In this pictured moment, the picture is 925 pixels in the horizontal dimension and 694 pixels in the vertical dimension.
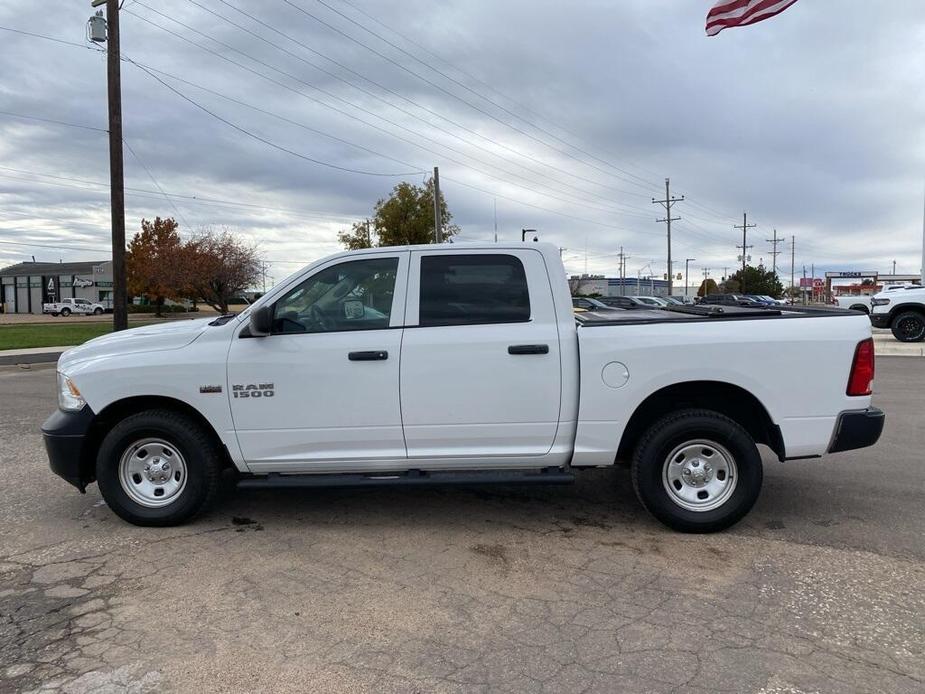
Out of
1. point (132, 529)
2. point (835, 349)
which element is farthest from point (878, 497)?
point (132, 529)

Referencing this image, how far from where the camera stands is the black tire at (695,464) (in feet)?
A: 14.5

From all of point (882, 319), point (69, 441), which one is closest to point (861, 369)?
point (69, 441)

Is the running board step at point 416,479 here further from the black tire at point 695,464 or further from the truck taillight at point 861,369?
the truck taillight at point 861,369

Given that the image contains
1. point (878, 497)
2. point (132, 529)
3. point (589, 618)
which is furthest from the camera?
point (878, 497)

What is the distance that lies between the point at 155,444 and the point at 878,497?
5399 millimetres

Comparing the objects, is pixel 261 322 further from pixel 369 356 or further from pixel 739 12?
pixel 739 12

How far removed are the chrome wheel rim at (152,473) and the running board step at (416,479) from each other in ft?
1.67

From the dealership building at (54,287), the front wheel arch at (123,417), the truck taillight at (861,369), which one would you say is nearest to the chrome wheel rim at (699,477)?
the truck taillight at (861,369)

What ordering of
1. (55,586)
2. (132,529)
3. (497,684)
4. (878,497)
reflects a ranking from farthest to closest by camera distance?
1. (878,497)
2. (132,529)
3. (55,586)
4. (497,684)

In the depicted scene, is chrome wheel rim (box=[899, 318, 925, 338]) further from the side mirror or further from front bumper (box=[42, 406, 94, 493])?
front bumper (box=[42, 406, 94, 493])

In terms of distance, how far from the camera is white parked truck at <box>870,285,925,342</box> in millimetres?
17812

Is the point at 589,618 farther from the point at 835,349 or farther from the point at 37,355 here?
the point at 37,355

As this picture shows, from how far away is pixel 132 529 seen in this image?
15.5 feet

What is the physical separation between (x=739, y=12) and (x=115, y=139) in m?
14.0
